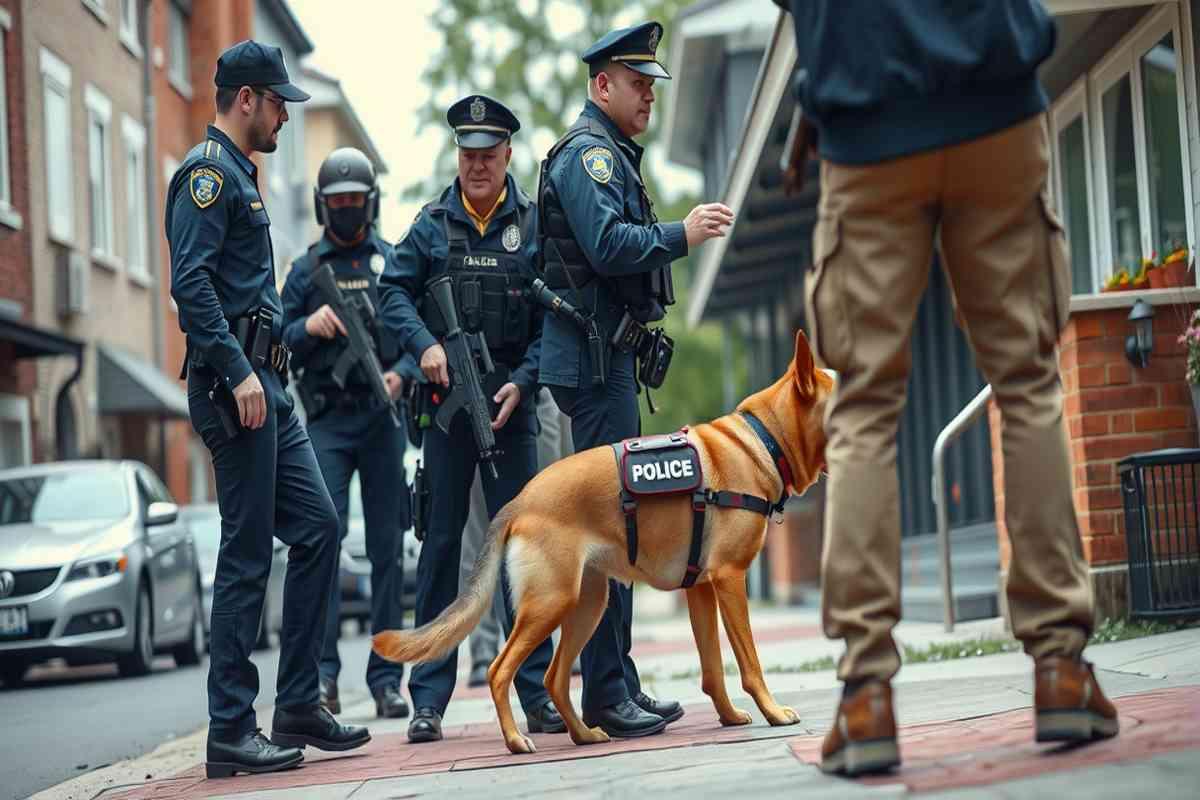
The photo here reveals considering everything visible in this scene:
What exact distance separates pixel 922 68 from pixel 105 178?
20.6 metres

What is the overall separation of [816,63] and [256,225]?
2623 mm

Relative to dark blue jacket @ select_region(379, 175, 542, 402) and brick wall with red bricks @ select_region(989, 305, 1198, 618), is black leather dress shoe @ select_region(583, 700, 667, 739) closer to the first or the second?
dark blue jacket @ select_region(379, 175, 542, 402)

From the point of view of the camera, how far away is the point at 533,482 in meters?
5.54

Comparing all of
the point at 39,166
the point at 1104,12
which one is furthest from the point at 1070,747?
the point at 39,166

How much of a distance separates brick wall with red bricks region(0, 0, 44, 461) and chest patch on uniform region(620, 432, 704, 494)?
11810 millimetres

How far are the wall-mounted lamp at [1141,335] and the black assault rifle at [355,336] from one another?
347cm

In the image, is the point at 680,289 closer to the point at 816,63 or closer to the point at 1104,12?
the point at 1104,12

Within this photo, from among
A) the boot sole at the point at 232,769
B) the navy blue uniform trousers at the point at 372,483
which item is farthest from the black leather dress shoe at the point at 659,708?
the navy blue uniform trousers at the point at 372,483

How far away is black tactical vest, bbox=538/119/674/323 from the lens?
5.96 m

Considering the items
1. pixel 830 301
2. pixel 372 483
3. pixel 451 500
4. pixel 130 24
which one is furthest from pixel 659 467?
pixel 130 24

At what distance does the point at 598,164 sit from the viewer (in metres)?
5.78

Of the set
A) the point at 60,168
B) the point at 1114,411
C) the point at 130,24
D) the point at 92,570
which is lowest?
the point at 92,570

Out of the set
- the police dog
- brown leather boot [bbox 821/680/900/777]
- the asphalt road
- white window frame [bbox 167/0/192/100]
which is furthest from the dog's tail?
white window frame [bbox 167/0/192/100]

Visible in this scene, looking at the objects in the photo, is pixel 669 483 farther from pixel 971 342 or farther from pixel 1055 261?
pixel 1055 261
